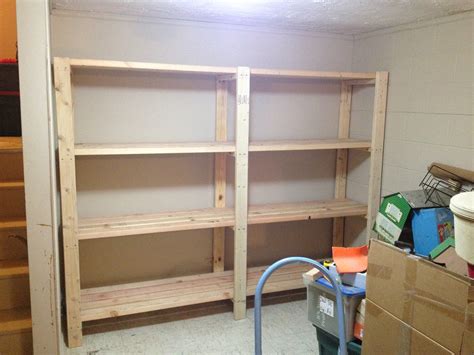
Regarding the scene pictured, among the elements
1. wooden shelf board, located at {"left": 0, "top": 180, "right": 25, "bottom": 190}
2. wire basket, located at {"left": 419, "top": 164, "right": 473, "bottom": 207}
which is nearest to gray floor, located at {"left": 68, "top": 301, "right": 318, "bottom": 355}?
wooden shelf board, located at {"left": 0, "top": 180, "right": 25, "bottom": 190}

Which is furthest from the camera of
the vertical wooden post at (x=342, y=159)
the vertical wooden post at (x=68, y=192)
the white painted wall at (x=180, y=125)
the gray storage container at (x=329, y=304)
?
the vertical wooden post at (x=342, y=159)

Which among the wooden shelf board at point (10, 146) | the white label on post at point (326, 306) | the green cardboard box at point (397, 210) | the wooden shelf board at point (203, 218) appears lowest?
the white label on post at point (326, 306)

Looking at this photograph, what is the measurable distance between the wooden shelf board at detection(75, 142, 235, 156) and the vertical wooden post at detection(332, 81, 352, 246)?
111cm

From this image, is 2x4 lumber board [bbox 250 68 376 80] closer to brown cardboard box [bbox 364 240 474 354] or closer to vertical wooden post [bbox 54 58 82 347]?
vertical wooden post [bbox 54 58 82 347]

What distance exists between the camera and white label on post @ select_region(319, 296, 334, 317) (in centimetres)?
223

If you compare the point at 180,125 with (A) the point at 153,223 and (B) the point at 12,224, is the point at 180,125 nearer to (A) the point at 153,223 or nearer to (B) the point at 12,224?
(A) the point at 153,223

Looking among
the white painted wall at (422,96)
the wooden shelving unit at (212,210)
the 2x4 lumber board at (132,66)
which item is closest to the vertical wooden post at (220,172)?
the wooden shelving unit at (212,210)

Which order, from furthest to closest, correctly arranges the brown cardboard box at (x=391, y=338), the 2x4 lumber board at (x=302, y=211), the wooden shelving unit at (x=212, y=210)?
the 2x4 lumber board at (x=302, y=211) < the wooden shelving unit at (x=212, y=210) < the brown cardboard box at (x=391, y=338)

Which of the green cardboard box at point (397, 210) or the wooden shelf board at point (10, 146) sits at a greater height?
the wooden shelf board at point (10, 146)

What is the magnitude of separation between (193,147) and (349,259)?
1185 millimetres

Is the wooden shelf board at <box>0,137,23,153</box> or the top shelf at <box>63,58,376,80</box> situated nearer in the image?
the top shelf at <box>63,58,376,80</box>

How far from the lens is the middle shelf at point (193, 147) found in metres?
2.62

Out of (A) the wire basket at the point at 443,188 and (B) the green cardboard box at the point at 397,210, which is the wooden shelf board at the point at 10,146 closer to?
(B) the green cardboard box at the point at 397,210

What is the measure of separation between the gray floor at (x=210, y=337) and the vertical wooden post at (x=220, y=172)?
46cm
